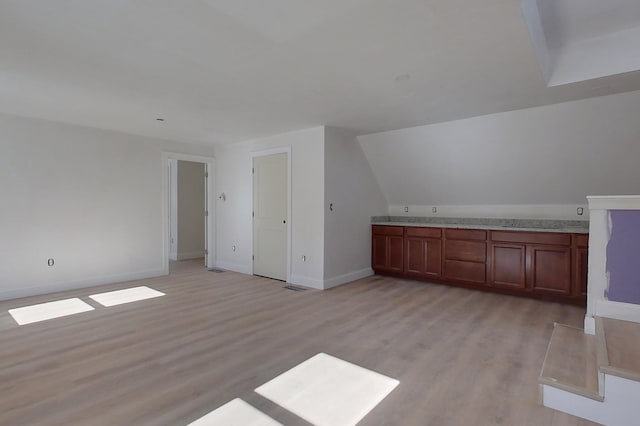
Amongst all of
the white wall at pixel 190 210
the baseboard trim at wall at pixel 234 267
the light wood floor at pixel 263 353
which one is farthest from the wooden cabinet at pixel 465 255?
the white wall at pixel 190 210

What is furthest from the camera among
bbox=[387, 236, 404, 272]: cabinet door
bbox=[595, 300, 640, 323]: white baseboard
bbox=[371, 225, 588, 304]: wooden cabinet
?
bbox=[387, 236, 404, 272]: cabinet door

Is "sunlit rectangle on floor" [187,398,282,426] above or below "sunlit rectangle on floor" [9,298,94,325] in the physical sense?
below

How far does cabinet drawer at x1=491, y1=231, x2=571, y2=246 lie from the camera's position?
3997 millimetres

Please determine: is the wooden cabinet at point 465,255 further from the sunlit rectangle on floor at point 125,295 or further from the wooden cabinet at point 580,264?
the sunlit rectangle on floor at point 125,295

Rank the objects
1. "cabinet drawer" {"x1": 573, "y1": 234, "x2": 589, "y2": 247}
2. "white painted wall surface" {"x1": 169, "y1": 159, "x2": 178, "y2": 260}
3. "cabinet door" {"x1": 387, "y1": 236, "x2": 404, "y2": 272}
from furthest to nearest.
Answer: "white painted wall surface" {"x1": 169, "y1": 159, "x2": 178, "y2": 260}, "cabinet door" {"x1": 387, "y1": 236, "x2": 404, "y2": 272}, "cabinet drawer" {"x1": 573, "y1": 234, "x2": 589, "y2": 247}

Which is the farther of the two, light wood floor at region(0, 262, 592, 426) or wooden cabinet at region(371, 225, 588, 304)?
wooden cabinet at region(371, 225, 588, 304)

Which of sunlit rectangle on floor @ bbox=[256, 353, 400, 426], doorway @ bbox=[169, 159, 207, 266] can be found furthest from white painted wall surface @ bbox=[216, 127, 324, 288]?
sunlit rectangle on floor @ bbox=[256, 353, 400, 426]

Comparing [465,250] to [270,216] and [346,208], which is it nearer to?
[346,208]

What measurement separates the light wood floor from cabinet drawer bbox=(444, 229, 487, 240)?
856 millimetres

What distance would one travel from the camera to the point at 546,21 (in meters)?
2.42

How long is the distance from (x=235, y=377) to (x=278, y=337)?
71 cm

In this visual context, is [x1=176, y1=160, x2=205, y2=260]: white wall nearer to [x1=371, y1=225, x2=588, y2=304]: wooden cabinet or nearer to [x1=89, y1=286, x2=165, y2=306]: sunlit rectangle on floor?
[x1=89, y1=286, x2=165, y2=306]: sunlit rectangle on floor

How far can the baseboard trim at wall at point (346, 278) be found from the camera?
466cm

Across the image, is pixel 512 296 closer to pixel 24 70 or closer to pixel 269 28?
pixel 269 28
